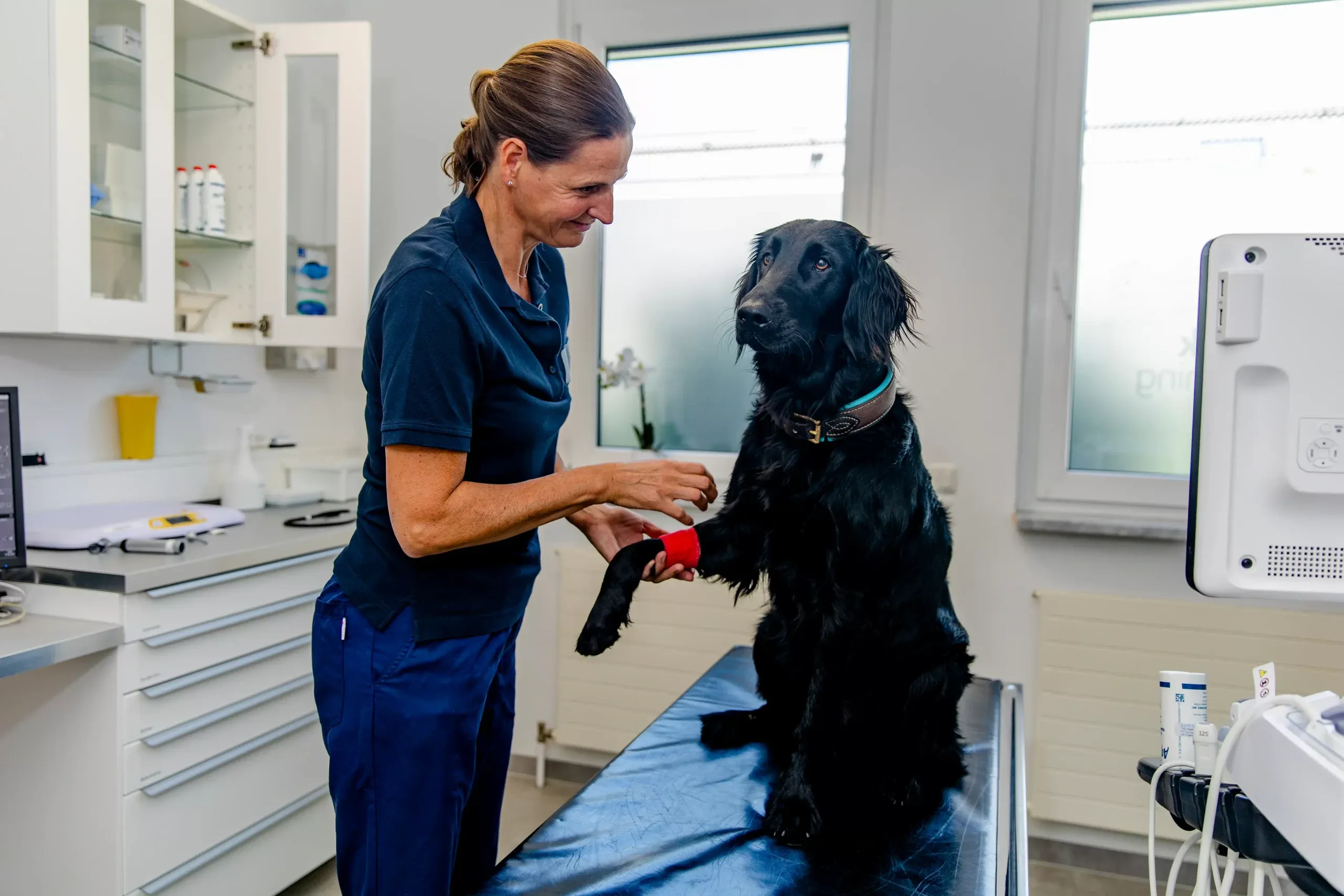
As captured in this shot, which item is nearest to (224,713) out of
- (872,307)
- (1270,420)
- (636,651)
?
(636,651)

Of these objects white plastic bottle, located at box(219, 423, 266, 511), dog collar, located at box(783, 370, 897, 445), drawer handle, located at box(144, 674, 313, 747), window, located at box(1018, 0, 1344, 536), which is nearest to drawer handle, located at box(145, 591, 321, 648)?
drawer handle, located at box(144, 674, 313, 747)

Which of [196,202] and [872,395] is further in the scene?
[196,202]

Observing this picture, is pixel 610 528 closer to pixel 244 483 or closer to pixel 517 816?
pixel 244 483

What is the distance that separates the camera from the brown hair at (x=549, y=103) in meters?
1.13

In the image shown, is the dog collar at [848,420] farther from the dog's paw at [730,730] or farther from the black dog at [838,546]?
the dog's paw at [730,730]

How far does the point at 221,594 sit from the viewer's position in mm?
1916

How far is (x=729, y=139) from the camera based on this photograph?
270 cm

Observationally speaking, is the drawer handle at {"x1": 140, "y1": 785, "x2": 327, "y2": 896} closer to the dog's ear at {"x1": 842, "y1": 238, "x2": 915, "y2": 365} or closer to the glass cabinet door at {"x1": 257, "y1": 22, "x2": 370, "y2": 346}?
the glass cabinet door at {"x1": 257, "y1": 22, "x2": 370, "y2": 346}

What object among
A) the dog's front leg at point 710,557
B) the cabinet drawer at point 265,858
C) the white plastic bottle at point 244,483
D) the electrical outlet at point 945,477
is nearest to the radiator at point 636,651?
the electrical outlet at point 945,477

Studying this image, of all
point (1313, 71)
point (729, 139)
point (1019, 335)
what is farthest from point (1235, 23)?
point (729, 139)

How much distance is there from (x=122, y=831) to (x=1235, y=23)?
3.10 meters

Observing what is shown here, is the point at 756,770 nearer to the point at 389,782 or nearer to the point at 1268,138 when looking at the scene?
the point at 389,782

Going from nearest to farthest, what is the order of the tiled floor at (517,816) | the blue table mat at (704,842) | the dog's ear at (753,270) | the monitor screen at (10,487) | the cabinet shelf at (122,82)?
the blue table mat at (704,842), the dog's ear at (753,270), the monitor screen at (10,487), the cabinet shelf at (122,82), the tiled floor at (517,816)

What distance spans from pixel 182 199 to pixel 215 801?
143cm
